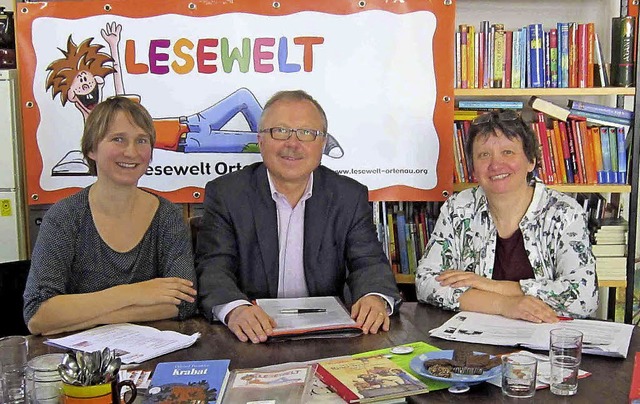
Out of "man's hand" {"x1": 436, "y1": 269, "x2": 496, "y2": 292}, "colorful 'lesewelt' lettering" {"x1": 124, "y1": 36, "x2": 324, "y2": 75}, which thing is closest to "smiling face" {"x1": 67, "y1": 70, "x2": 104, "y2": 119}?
"colorful 'lesewelt' lettering" {"x1": 124, "y1": 36, "x2": 324, "y2": 75}

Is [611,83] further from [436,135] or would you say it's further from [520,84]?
[436,135]

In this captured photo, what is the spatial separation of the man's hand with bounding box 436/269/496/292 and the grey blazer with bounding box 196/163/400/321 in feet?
0.66

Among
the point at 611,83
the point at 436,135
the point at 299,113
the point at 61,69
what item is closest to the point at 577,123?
the point at 611,83

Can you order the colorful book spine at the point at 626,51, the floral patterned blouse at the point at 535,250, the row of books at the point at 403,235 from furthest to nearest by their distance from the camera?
the row of books at the point at 403,235 < the colorful book spine at the point at 626,51 < the floral patterned blouse at the point at 535,250

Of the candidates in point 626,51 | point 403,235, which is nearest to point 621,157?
point 626,51

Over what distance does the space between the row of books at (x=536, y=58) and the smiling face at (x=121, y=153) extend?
143 centimetres

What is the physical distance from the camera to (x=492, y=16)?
126 inches

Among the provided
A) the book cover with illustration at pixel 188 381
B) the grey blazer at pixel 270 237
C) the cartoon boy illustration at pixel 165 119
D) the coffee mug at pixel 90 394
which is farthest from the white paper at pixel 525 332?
the cartoon boy illustration at pixel 165 119

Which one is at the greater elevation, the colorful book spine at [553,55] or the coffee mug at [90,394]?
the colorful book spine at [553,55]

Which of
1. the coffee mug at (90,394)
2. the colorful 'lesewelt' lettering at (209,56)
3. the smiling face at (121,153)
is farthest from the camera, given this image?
the colorful 'lesewelt' lettering at (209,56)

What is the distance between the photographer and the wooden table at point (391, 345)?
1.39 metres

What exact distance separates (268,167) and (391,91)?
0.90 m

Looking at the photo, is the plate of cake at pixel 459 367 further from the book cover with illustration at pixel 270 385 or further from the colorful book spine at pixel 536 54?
the colorful book spine at pixel 536 54

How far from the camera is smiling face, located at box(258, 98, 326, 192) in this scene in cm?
222
